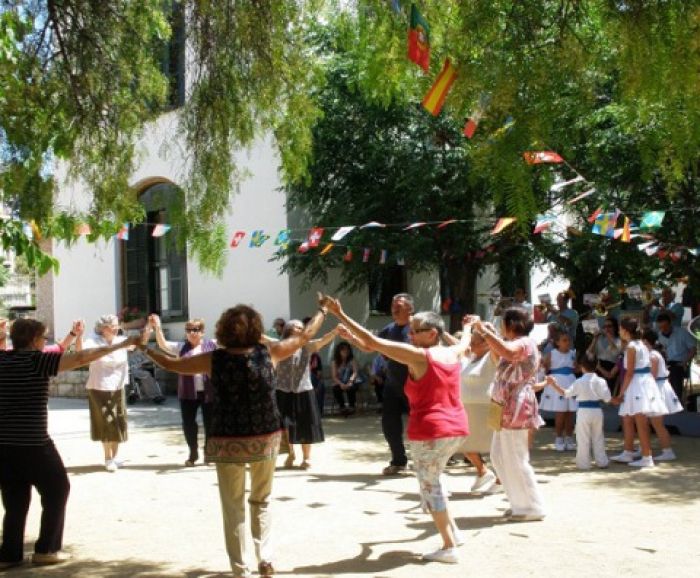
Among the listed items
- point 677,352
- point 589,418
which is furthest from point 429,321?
point 677,352

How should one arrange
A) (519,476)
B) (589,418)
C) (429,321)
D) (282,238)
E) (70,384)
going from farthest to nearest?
1. (70,384)
2. (282,238)
3. (589,418)
4. (519,476)
5. (429,321)

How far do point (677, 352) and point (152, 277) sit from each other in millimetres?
12432

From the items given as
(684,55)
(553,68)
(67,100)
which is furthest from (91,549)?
(684,55)

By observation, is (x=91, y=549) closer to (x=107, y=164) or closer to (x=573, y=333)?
(x=107, y=164)

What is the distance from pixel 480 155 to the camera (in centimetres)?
474

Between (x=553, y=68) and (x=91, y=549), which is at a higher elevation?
(x=553, y=68)

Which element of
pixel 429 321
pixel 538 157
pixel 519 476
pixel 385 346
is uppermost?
pixel 538 157

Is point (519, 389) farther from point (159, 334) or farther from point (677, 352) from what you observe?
point (677, 352)

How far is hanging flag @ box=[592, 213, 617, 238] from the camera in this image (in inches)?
496

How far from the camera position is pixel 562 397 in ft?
37.1

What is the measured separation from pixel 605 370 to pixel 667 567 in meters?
8.20

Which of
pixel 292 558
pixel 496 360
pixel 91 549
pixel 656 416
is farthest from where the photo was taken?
pixel 656 416

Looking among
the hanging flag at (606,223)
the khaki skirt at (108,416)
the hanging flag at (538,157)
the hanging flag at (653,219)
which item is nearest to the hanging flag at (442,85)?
the hanging flag at (538,157)

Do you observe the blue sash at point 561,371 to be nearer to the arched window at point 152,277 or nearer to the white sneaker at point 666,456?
the white sneaker at point 666,456
